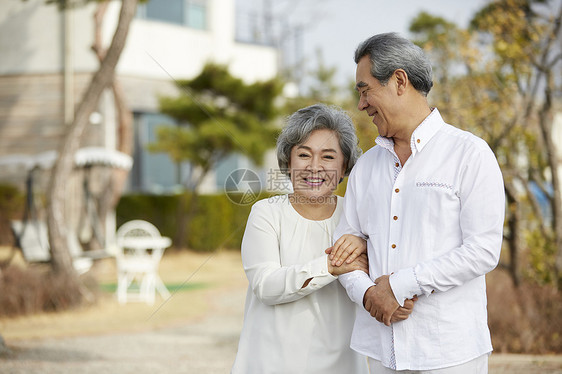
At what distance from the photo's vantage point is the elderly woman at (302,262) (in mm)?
2082

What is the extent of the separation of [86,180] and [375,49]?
10.3 metres

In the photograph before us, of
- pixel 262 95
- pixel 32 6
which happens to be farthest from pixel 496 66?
pixel 32 6

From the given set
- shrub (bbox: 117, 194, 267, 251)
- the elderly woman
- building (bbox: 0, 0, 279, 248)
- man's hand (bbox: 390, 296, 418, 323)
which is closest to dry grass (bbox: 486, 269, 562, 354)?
the elderly woman

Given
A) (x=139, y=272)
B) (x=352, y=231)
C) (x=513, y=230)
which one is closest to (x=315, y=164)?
(x=352, y=231)

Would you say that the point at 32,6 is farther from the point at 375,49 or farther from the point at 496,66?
the point at 375,49

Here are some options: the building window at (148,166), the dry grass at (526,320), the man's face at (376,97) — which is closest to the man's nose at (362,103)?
the man's face at (376,97)

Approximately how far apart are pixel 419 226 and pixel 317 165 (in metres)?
0.42

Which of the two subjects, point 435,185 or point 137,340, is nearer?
point 435,185

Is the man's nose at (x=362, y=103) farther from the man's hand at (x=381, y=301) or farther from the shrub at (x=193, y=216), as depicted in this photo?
the shrub at (x=193, y=216)

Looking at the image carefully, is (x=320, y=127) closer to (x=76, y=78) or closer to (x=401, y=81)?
(x=401, y=81)

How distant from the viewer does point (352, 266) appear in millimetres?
1984

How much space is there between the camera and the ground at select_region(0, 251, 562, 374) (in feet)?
16.3

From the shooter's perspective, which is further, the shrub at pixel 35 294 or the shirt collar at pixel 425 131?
the shrub at pixel 35 294

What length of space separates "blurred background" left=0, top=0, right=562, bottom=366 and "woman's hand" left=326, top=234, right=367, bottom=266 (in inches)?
142
